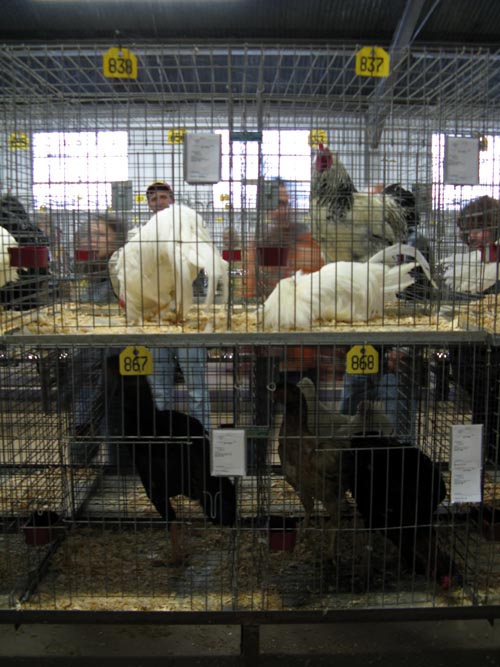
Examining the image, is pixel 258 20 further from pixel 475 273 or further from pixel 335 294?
pixel 335 294

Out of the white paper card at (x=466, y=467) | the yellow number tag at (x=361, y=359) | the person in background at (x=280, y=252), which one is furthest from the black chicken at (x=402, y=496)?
the person in background at (x=280, y=252)

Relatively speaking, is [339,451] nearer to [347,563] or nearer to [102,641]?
[347,563]

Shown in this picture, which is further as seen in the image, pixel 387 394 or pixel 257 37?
pixel 257 37

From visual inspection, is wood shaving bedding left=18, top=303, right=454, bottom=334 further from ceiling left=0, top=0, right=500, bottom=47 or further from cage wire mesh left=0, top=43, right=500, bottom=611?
ceiling left=0, top=0, right=500, bottom=47

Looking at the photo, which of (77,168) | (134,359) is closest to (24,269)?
(77,168)

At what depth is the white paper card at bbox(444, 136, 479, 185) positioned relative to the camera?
2.15 meters

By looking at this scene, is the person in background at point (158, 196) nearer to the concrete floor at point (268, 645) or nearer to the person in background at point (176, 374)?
the person in background at point (176, 374)

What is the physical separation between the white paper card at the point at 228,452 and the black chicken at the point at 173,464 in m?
0.19

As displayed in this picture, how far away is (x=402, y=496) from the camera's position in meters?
2.31

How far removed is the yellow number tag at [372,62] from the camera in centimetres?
216

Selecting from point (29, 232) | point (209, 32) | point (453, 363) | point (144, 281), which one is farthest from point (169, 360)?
point (209, 32)

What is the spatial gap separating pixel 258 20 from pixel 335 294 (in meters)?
3.91

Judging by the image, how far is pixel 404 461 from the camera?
92.5 inches

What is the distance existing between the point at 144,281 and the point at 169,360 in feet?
1.91
